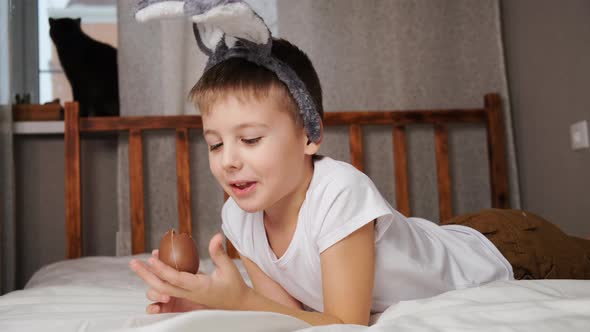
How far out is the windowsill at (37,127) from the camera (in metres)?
2.03

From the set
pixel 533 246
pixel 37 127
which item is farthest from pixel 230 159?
pixel 37 127

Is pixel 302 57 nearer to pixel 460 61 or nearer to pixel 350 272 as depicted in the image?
pixel 350 272

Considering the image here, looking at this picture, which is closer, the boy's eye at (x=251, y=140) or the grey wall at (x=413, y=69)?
the boy's eye at (x=251, y=140)

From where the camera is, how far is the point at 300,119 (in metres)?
0.88

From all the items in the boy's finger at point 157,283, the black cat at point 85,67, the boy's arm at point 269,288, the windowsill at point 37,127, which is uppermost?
the black cat at point 85,67

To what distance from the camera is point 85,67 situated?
2.14m

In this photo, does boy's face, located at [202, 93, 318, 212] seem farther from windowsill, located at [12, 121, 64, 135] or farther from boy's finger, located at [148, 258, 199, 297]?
windowsill, located at [12, 121, 64, 135]

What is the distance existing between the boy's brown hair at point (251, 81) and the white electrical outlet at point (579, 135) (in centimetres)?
119

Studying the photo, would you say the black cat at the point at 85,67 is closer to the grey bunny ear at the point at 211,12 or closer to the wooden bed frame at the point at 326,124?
the wooden bed frame at the point at 326,124

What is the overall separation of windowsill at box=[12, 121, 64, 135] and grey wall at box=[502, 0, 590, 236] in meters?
1.72

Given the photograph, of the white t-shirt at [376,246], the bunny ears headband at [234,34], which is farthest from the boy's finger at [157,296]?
the bunny ears headband at [234,34]

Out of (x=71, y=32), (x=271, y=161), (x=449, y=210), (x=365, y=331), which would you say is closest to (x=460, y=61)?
(x=449, y=210)

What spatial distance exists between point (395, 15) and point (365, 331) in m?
1.86

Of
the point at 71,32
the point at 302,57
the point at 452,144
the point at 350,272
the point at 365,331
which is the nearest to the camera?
the point at 365,331
